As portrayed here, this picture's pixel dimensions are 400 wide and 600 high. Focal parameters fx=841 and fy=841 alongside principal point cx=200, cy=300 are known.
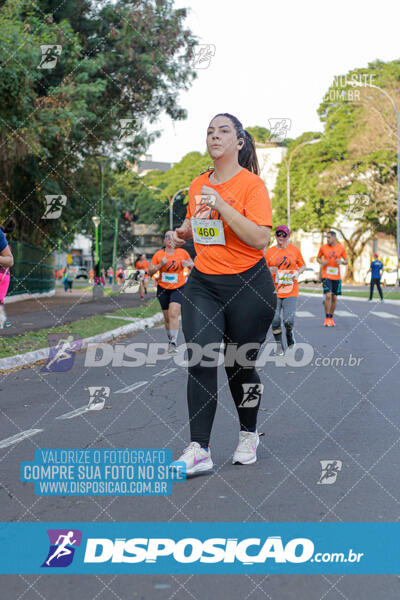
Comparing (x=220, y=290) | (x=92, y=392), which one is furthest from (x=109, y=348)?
(x=220, y=290)

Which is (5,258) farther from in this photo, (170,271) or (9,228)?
(9,228)

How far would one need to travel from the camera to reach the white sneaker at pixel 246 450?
5094mm

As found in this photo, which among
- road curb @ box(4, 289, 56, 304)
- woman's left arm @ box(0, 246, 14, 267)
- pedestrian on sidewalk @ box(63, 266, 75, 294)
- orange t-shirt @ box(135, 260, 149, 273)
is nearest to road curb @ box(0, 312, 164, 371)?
woman's left arm @ box(0, 246, 14, 267)

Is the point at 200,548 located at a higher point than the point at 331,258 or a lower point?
higher

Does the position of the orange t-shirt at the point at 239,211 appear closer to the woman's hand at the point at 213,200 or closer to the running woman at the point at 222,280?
the running woman at the point at 222,280

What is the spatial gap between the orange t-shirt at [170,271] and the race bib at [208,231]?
7035 mm

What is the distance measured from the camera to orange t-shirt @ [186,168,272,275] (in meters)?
4.79

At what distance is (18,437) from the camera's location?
6.01 meters

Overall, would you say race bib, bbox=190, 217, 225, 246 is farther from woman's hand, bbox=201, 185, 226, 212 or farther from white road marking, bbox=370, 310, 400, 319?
white road marking, bbox=370, 310, 400, 319

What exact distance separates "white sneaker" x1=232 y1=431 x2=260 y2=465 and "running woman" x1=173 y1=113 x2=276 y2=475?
0.78 ft

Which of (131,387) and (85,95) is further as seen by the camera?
(85,95)

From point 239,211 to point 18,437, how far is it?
2.45 m

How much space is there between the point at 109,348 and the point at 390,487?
31.0 ft

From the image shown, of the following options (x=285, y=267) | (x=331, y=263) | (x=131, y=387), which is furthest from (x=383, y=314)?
(x=131, y=387)
